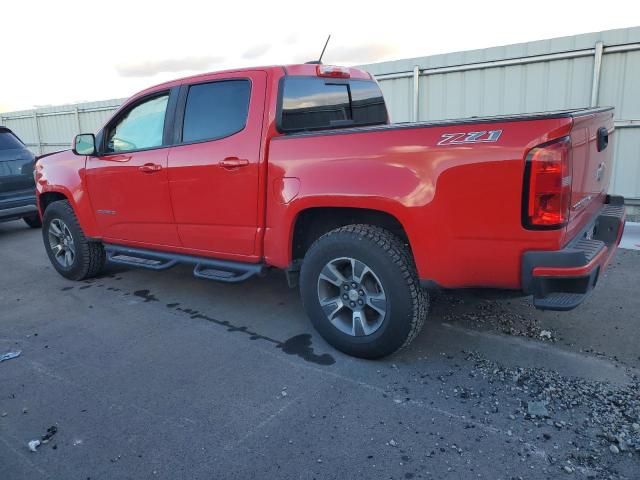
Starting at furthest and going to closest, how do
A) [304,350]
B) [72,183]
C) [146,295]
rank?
1. [72,183]
2. [146,295]
3. [304,350]

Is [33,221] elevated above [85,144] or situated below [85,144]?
below

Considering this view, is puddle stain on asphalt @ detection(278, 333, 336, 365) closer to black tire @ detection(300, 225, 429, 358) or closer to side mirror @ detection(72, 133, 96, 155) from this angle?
black tire @ detection(300, 225, 429, 358)

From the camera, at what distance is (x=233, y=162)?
150 inches

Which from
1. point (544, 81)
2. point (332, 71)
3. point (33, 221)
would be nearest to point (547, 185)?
point (332, 71)

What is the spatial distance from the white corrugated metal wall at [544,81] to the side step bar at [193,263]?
6.00m

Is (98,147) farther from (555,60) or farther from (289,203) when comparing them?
(555,60)

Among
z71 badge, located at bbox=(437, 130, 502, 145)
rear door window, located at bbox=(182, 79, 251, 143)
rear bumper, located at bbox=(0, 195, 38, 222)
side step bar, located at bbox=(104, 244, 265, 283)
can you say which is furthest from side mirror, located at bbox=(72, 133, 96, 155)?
rear bumper, located at bbox=(0, 195, 38, 222)

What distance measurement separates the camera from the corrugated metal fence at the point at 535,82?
7.25m

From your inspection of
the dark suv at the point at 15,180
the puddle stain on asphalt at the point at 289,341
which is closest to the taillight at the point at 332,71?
the puddle stain on asphalt at the point at 289,341

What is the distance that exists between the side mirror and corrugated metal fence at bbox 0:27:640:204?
5899 millimetres

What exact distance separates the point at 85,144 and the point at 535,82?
21.4 feet

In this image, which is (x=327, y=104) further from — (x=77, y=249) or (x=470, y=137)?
(x=77, y=249)

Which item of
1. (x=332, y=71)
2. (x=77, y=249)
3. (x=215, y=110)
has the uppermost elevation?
(x=332, y=71)

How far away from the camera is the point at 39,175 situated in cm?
572
